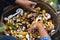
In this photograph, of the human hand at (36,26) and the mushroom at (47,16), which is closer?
the human hand at (36,26)

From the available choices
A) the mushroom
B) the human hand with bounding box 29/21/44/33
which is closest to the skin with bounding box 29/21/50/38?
the human hand with bounding box 29/21/44/33

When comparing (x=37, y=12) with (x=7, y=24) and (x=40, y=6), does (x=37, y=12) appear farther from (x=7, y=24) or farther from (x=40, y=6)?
(x=7, y=24)

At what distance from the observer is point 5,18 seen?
1.91 m

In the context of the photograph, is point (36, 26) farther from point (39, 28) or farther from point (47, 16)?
point (47, 16)

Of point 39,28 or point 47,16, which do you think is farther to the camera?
point 47,16

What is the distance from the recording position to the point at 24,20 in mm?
1905

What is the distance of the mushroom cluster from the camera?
6.15 feet

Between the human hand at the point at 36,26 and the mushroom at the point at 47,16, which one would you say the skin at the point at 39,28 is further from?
the mushroom at the point at 47,16

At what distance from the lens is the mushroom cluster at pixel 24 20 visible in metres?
1.87

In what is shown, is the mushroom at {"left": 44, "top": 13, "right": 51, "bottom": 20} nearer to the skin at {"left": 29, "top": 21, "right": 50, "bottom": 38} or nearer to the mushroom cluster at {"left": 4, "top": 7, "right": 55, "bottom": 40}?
the mushroom cluster at {"left": 4, "top": 7, "right": 55, "bottom": 40}

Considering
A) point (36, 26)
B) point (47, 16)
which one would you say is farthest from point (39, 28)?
point (47, 16)

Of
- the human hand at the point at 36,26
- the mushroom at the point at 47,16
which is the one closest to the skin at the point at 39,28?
the human hand at the point at 36,26

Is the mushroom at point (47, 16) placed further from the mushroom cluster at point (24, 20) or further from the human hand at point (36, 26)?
the human hand at point (36, 26)

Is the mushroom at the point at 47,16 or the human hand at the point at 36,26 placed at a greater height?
the mushroom at the point at 47,16
